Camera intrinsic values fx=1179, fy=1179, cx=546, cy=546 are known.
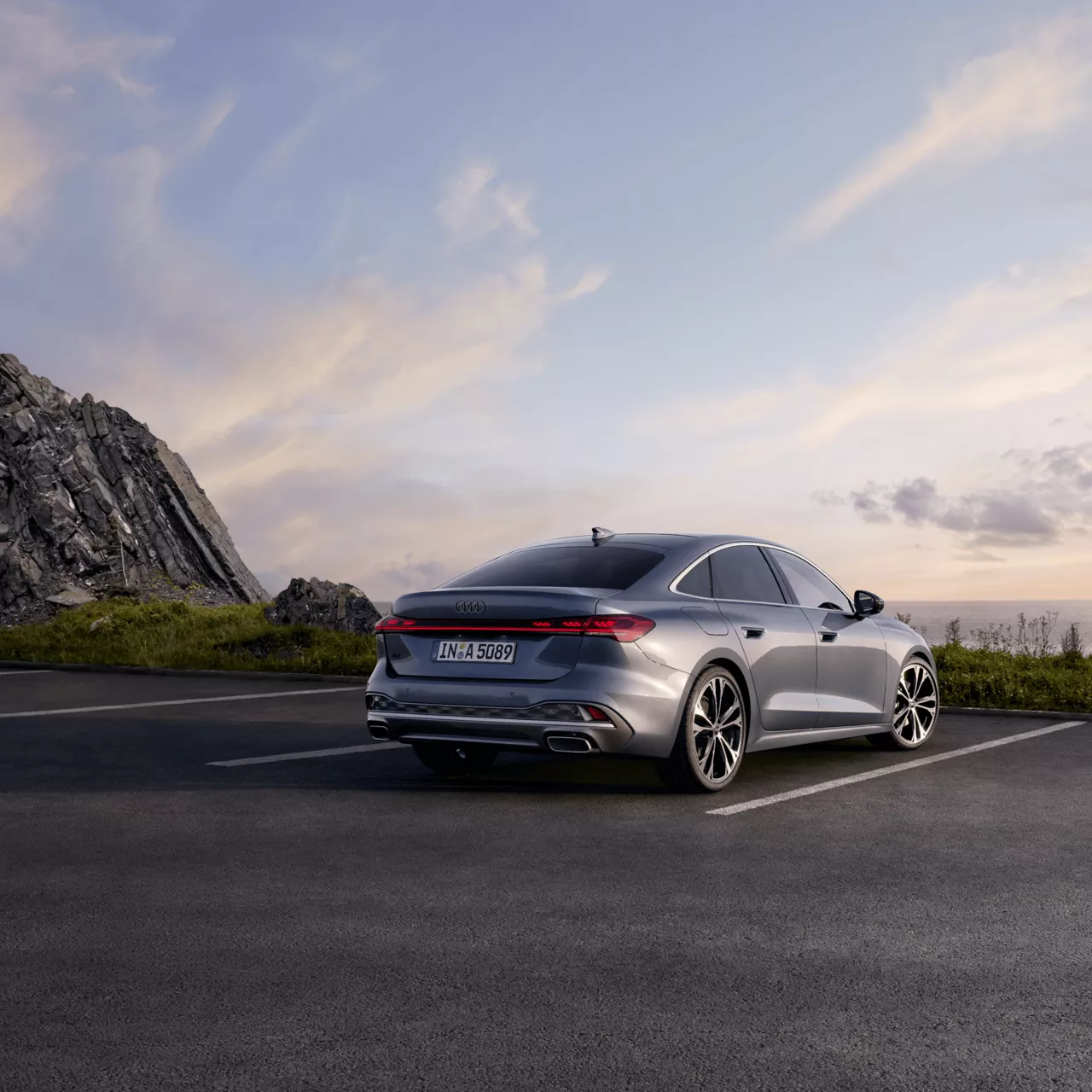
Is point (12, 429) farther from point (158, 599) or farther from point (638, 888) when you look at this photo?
point (638, 888)

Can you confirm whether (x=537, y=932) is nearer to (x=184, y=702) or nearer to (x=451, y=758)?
(x=451, y=758)

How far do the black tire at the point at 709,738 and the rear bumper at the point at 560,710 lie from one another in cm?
12

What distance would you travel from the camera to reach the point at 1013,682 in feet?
43.2

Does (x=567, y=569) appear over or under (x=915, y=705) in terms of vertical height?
over

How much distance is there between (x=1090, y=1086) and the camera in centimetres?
305

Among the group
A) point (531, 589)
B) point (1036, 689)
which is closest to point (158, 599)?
point (1036, 689)

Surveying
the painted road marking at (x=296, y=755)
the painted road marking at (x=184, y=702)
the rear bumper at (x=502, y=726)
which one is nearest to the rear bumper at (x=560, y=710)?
the rear bumper at (x=502, y=726)

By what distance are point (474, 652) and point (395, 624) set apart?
696mm

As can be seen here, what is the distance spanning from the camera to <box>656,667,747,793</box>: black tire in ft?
23.5

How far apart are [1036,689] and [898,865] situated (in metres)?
8.50

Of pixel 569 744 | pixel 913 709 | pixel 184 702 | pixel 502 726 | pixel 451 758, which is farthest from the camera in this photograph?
pixel 184 702

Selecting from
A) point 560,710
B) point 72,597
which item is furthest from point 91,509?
point 560,710

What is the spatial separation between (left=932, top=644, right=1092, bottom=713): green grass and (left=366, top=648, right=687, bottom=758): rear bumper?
694 cm

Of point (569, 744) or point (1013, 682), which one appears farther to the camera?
point (1013, 682)
